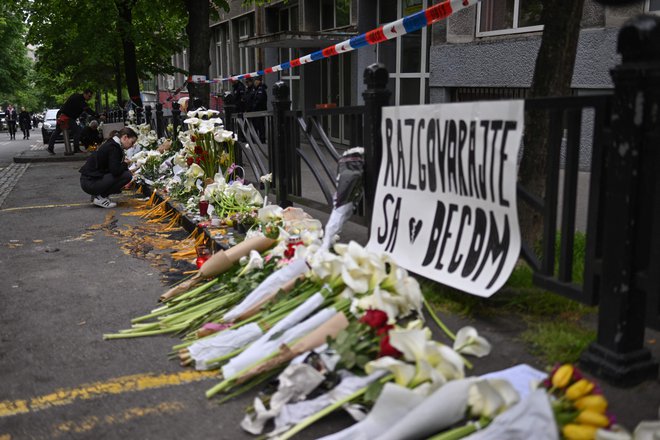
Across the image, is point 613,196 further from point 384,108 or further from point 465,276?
point 384,108

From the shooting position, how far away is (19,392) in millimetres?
3297

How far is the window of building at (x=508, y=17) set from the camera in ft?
36.4

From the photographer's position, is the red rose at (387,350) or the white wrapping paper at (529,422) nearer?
the white wrapping paper at (529,422)

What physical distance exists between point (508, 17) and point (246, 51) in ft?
54.9

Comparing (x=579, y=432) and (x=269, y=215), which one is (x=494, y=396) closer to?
(x=579, y=432)

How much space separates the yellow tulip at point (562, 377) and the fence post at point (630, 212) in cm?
62

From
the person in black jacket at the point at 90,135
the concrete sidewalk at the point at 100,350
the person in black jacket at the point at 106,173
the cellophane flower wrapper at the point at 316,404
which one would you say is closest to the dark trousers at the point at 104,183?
the person in black jacket at the point at 106,173

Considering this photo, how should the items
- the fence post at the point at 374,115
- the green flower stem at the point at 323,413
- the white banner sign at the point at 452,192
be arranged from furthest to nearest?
the fence post at the point at 374,115
the white banner sign at the point at 452,192
the green flower stem at the point at 323,413

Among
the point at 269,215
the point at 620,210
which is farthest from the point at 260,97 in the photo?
the point at 620,210

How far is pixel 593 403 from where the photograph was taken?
2205mm

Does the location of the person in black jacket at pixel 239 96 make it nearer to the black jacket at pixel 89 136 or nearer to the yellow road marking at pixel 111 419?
the black jacket at pixel 89 136

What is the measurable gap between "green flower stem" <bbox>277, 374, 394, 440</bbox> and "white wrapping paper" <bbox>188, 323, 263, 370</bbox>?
828 mm

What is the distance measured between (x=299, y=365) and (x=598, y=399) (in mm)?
1175

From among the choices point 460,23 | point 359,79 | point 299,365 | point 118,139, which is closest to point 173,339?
point 299,365
